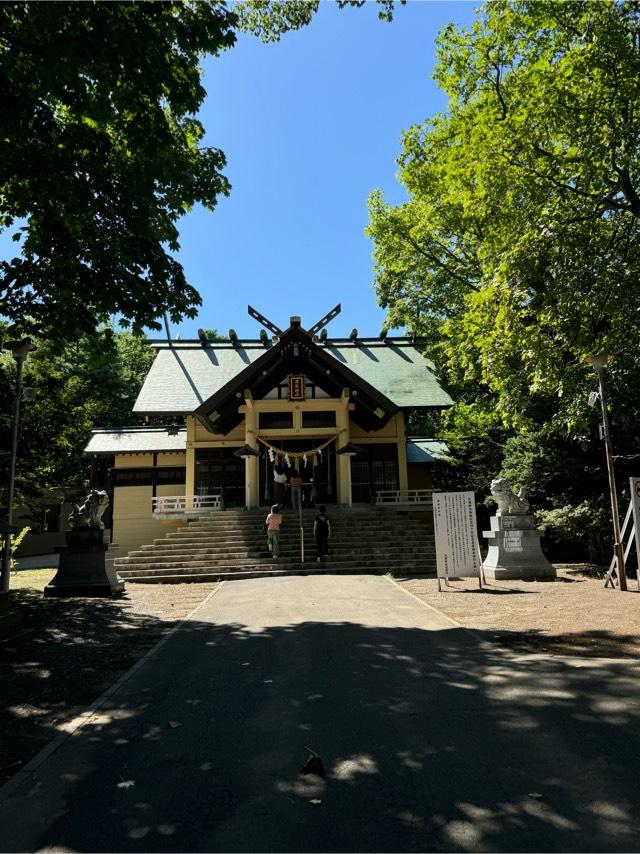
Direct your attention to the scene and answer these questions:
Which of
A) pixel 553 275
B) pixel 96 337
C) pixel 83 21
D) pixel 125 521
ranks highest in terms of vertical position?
pixel 83 21

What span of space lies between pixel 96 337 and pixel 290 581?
7620 mm

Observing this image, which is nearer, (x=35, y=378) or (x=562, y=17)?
(x=562, y=17)

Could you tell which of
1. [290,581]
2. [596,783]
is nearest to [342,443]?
[290,581]

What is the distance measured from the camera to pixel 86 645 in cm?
727

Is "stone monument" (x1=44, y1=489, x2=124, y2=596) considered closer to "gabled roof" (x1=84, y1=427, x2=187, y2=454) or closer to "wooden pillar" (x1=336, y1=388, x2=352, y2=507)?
"wooden pillar" (x1=336, y1=388, x2=352, y2=507)

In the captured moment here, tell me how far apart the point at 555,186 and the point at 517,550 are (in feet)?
27.1

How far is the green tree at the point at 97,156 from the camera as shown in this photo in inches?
243

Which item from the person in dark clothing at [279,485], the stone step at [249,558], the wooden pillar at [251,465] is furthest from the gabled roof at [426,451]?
the stone step at [249,558]

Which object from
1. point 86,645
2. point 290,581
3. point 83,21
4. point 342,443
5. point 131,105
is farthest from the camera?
point 342,443

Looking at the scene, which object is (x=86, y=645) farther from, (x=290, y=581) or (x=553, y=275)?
(x=553, y=275)

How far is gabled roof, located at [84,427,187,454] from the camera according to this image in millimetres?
24578

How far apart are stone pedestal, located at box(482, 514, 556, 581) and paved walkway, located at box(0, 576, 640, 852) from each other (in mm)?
7345

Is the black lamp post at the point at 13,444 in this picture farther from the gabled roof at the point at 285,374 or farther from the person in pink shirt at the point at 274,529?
the gabled roof at the point at 285,374

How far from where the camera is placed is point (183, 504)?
955 inches
